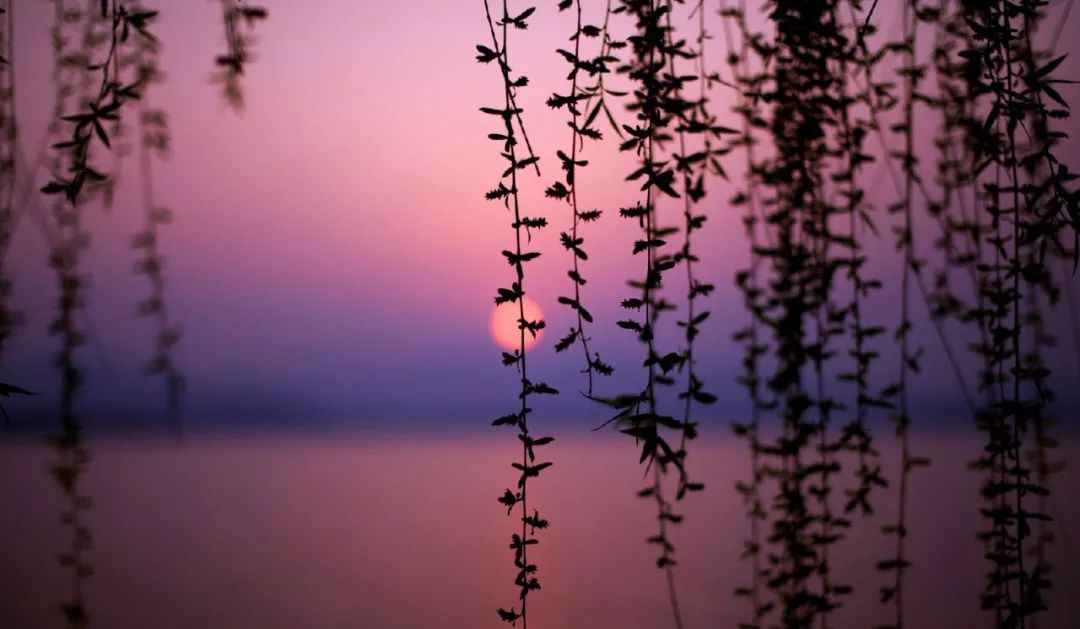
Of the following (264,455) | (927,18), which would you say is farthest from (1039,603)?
(264,455)

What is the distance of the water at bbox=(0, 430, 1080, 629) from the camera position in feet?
19.0

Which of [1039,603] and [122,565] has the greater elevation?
[1039,603]

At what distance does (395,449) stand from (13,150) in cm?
2240

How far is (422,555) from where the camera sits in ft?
24.9

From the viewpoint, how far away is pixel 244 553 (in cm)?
790

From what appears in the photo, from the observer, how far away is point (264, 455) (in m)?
20.8

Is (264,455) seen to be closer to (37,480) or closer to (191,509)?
(37,480)

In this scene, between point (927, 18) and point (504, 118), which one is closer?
point (504, 118)

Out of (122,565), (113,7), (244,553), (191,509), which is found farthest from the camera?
(191,509)

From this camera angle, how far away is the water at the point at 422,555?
19.0 ft

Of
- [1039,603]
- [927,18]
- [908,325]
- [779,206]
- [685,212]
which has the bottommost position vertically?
[1039,603]

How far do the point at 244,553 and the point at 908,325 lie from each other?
7.34m

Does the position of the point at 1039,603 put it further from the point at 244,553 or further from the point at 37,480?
the point at 37,480

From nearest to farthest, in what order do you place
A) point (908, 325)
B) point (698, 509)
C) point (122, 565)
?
1. point (908, 325)
2. point (122, 565)
3. point (698, 509)
